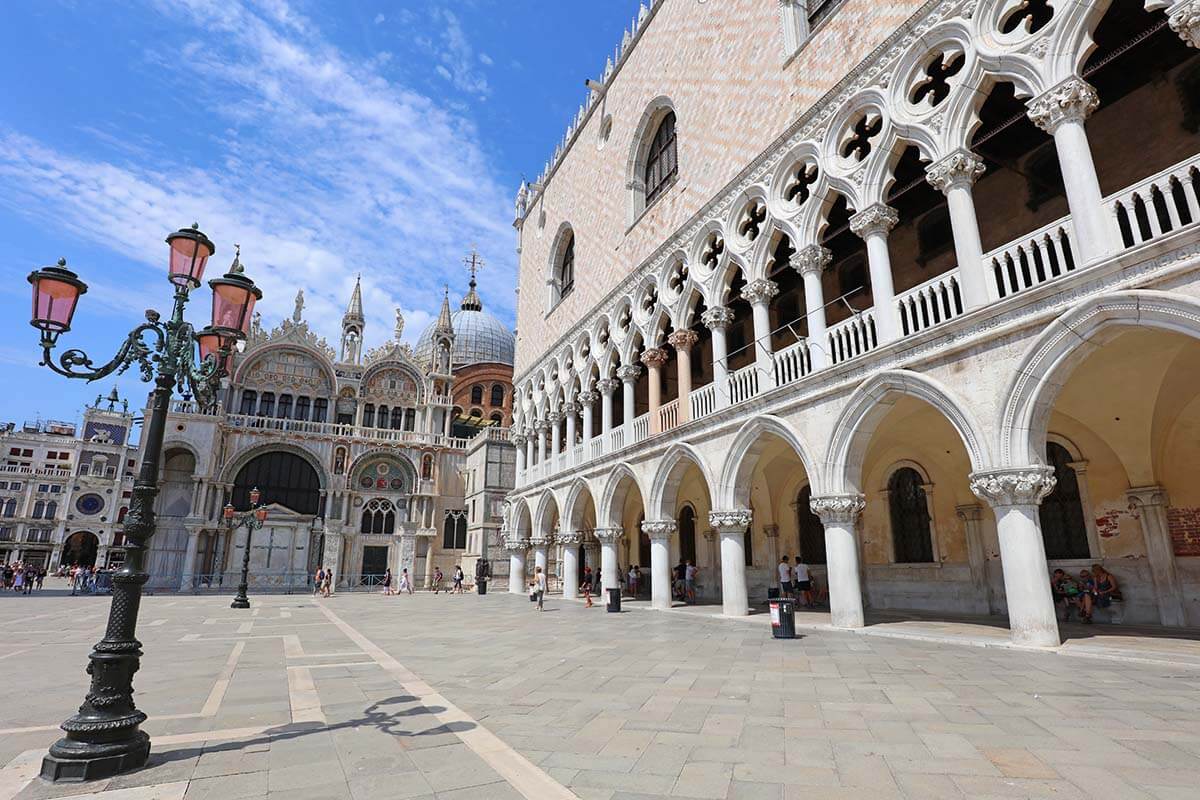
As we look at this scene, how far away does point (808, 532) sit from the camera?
1686 cm

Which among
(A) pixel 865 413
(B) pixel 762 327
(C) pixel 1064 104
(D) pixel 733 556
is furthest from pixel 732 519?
(C) pixel 1064 104

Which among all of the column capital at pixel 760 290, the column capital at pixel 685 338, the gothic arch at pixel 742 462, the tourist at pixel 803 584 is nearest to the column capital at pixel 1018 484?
the gothic arch at pixel 742 462

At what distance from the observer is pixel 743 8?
609 inches

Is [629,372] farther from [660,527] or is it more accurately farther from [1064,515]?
[1064,515]

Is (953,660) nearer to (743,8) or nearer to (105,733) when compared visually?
(105,733)

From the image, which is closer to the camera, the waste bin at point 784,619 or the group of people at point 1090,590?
the waste bin at point 784,619

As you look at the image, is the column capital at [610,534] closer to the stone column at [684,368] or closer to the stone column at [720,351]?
the stone column at [684,368]

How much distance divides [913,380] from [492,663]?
25.2 ft

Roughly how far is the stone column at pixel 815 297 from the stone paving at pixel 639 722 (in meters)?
5.22

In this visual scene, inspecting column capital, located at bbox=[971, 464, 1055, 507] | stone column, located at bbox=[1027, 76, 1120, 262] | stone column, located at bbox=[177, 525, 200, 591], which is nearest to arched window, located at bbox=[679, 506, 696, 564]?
column capital, located at bbox=[971, 464, 1055, 507]

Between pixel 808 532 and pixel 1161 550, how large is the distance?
25.2 ft

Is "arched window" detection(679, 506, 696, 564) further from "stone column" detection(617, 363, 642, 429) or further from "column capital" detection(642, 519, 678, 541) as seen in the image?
"column capital" detection(642, 519, 678, 541)

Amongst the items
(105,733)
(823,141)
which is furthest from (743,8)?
(105,733)

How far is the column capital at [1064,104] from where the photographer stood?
8.20 m
